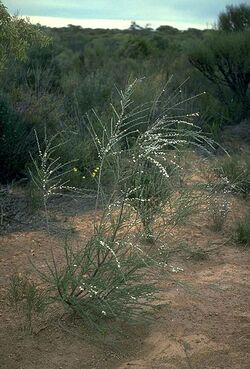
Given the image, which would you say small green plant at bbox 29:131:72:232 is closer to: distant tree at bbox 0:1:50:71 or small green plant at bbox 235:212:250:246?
distant tree at bbox 0:1:50:71

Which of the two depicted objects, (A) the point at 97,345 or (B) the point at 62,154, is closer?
(A) the point at 97,345

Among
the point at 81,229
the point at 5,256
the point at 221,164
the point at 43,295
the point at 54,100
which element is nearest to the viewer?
the point at 43,295

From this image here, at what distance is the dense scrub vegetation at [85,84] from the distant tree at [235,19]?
3 centimetres

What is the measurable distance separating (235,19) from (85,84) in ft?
33.6

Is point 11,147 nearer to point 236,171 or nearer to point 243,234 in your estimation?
point 236,171

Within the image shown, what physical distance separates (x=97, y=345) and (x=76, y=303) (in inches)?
14.3

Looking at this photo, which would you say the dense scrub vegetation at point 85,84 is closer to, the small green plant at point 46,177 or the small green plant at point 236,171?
the small green plant at point 46,177

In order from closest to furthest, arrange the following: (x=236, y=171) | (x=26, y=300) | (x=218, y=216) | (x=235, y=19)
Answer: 1. (x=26, y=300)
2. (x=218, y=216)
3. (x=236, y=171)
4. (x=235, y=19)

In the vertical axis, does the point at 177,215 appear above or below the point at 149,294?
above

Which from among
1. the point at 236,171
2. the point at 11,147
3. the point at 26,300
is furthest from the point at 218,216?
the point at 26,300

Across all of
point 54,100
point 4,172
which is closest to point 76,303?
point 4,172

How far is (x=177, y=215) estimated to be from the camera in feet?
18.9

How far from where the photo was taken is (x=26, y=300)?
5.61 metres

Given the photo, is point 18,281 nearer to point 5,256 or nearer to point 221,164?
point 5,256
